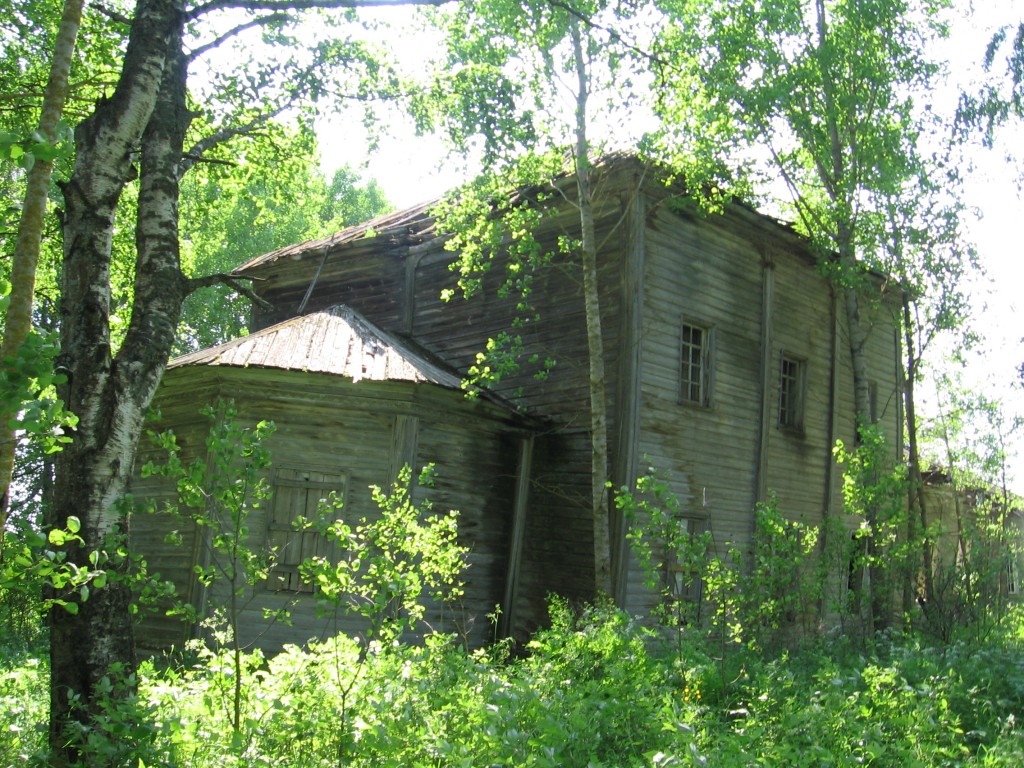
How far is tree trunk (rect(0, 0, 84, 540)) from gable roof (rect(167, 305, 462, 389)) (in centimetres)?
664

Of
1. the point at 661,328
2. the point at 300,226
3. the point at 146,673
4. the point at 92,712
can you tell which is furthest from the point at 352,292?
the point at 300,226

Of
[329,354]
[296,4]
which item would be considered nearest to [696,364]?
[329,354]

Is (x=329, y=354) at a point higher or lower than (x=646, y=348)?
lower

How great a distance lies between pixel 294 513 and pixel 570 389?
4022mm

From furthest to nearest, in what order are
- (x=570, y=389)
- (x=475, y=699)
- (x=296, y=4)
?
(x=570, y=389), (x=296, y=4), (x=475, y=699)

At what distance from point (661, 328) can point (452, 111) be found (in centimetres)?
403

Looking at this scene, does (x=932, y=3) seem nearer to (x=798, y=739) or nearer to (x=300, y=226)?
(x=798, y=739)

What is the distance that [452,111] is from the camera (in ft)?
35.1

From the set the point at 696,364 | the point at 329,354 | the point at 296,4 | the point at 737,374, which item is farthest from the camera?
the point at 737,374

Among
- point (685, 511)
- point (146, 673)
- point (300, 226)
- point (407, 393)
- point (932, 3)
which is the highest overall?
point (300, 226)

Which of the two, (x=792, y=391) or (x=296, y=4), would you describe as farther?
(x=792, y=391)

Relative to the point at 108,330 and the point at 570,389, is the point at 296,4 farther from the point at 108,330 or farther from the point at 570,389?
the point at 570,389

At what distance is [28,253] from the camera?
3809 millimetres

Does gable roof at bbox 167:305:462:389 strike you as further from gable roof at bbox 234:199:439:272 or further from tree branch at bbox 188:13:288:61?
tree branch at bbox 188:13:288:61
